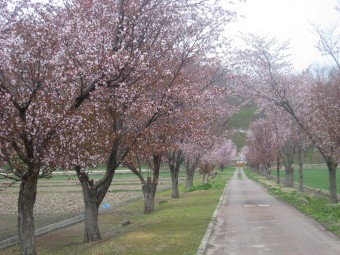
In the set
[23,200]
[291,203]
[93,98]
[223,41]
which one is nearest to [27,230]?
[23,200]

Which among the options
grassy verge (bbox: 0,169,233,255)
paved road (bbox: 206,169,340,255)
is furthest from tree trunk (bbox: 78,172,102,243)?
paved road (bbox: 206,169,340,255)

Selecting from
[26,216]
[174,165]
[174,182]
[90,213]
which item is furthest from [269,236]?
[174,165]

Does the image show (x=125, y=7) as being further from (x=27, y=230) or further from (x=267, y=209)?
(x=267, y=209)

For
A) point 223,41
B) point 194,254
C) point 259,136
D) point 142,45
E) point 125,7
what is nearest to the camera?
point 194,254

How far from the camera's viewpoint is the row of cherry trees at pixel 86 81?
8992 mm

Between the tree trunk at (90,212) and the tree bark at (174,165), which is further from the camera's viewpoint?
the tree bark at (174,165)

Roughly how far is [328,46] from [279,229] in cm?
1135

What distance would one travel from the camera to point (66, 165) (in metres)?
9.98

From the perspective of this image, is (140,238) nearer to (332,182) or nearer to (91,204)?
(91,204)

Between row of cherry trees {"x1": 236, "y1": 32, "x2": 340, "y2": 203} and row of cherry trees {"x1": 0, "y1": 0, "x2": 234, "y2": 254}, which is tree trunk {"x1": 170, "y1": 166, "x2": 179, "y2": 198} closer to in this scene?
row of cherry trees {"x1": 236, "y1": 32, "x2": 340, "y2": 203}

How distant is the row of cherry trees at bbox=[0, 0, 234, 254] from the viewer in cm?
899

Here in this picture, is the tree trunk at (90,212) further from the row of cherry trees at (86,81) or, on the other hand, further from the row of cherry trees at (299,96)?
the row of cherry trees at (299,96)

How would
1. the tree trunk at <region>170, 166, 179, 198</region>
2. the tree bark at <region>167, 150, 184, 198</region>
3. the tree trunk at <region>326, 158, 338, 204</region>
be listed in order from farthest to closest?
the tree trunk at <region>170, 166, 179, 198</region> → the tree bark at <region>167, 150, 184, 198</region> → the tree trunk at <region>326, 158, 338, 204</region>

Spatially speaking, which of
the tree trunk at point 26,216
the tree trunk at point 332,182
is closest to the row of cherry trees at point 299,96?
the tree trunk at point 332,182
